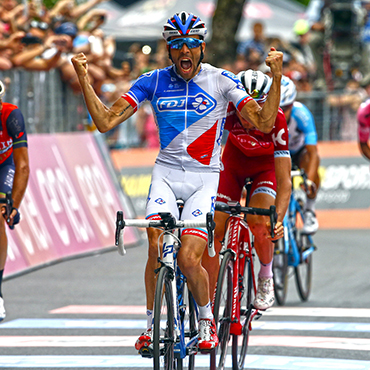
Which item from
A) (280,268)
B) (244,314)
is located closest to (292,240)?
(280,268)

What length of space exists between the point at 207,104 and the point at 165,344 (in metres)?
1.58

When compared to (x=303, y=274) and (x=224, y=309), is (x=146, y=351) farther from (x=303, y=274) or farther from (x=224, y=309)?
(x=303, y=274)

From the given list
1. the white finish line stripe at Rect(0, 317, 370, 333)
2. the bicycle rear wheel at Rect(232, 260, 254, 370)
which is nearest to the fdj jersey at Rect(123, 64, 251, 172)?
the bicycle rear wheel at Rect(232, 260, 254, 370)

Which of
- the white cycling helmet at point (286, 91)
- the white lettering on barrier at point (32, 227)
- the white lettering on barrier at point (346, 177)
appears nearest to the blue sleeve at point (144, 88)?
the white cycling helmet at point (286, 91)

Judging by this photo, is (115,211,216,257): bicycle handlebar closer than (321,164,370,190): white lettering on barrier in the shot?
Yes

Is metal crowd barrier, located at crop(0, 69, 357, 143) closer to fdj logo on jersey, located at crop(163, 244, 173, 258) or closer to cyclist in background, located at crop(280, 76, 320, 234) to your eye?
cyclist in background, located at crop(280, 76, 320, 234)

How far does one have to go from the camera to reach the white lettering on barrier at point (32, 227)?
11.9 meters

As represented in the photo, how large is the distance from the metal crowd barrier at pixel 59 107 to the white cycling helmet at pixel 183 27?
7.32m

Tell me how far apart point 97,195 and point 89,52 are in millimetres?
3132

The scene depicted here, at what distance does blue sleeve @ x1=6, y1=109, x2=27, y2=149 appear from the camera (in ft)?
24.8

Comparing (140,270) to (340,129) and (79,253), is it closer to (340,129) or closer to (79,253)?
(79,253)

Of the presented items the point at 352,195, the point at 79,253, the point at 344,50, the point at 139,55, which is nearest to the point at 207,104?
the point at 79,253

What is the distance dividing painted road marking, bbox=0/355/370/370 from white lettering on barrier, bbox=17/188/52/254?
481 centimetres

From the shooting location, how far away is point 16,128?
24.8ft
